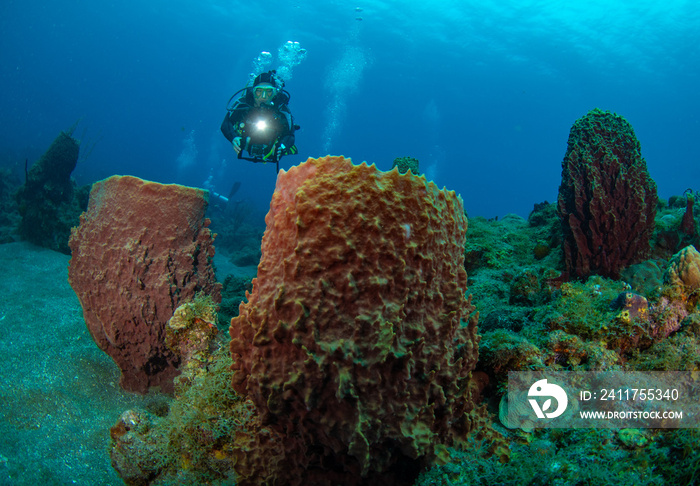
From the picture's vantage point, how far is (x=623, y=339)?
2975 mm

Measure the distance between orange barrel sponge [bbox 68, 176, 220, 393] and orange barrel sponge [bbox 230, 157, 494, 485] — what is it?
177cm

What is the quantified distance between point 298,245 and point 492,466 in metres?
1.94

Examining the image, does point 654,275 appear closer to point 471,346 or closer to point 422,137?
point 471,346

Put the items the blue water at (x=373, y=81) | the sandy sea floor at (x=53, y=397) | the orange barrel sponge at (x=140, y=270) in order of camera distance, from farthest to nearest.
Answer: the blue water at (x=373, y=81)
the orange barrel sponge at (x=140, y=270)
the sandy sea floor at (x=53, y=397)

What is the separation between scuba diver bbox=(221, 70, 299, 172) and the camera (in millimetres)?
7008

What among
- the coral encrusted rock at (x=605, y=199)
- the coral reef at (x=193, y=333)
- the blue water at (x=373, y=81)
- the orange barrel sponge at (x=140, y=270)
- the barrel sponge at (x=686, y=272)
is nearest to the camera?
the coral reef at (x=193, y=333)

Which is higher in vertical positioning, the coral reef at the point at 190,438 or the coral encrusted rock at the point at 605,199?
the coral encrusted rock at the point at 605,199

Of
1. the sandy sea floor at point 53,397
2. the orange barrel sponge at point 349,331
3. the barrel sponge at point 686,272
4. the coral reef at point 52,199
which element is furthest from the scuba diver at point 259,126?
the barrel sponge at point 686,272

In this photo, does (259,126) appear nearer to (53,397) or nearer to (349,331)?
(53,397)

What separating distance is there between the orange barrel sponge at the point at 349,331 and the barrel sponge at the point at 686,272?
9.20 ft

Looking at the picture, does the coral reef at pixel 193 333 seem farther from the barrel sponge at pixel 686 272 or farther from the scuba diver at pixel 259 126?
the barrel sponge at pixel 686 272

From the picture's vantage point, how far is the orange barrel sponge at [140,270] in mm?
3469

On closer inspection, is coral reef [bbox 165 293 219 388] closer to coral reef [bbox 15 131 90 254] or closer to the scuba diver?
the scuba diver

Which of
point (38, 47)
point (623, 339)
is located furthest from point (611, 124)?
point (38, 47)
